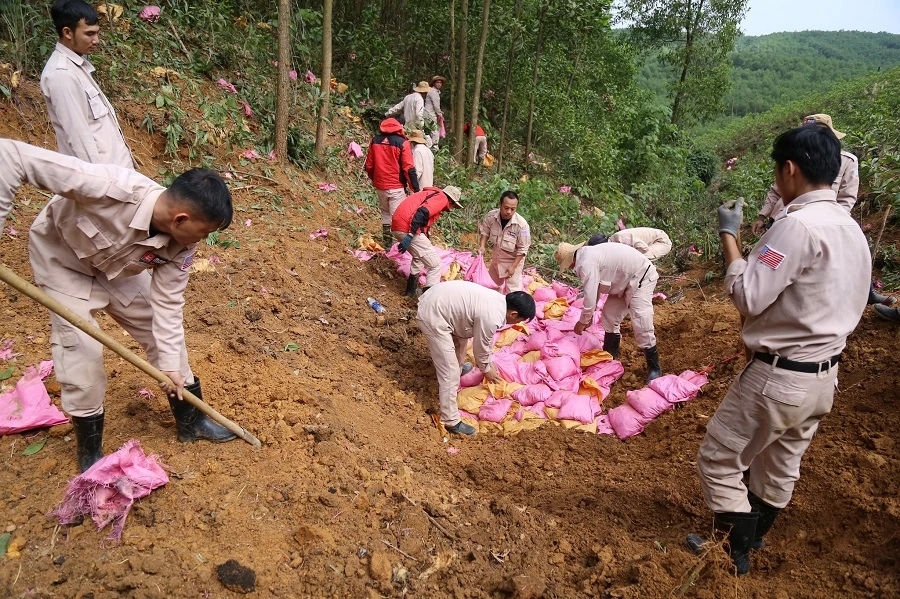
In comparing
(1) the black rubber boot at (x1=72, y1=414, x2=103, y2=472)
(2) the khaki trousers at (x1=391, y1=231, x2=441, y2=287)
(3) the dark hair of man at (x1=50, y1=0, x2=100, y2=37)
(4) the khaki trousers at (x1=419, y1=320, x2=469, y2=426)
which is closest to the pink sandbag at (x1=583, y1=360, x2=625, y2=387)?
(4) the khaki trousers at (x1=419, y1=320, x2=469, y2=426)

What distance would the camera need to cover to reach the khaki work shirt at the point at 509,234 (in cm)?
543

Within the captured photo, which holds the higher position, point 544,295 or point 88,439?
point 88,439

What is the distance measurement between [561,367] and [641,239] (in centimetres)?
162

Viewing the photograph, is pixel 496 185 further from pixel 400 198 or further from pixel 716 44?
pixel 716 44

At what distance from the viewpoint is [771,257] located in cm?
200

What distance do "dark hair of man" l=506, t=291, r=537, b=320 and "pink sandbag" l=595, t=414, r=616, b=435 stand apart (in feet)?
3.41

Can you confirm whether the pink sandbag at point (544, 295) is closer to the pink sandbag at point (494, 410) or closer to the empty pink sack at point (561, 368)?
the empty pink sack at point (561, 368)

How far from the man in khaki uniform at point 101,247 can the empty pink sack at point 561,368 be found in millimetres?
2877

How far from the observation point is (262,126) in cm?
699

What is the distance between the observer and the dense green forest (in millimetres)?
31281

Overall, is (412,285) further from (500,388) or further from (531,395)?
(531,395)

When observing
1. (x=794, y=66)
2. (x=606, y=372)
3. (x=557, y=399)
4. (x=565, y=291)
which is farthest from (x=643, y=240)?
(x=794, y=66)

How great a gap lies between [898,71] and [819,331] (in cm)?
1966

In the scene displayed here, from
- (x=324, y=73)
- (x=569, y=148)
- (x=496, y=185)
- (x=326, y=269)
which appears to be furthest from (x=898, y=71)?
(x=326, y=269)
